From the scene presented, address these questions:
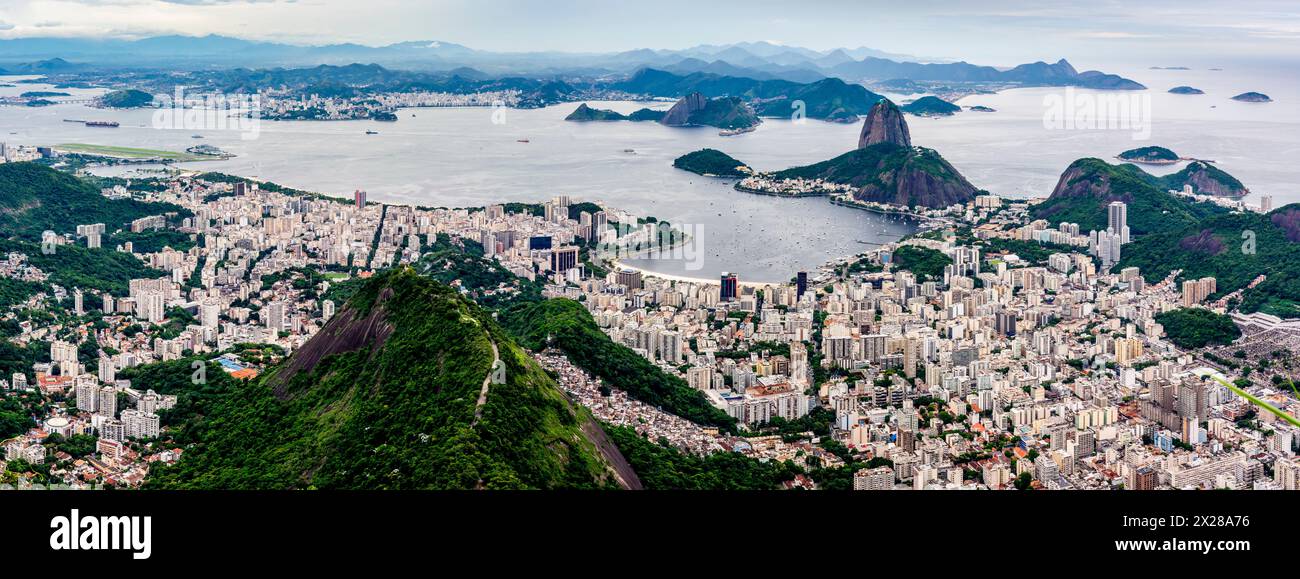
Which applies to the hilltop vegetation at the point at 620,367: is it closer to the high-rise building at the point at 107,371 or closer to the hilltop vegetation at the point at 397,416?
the hilltop vegetation at the point at 397,416

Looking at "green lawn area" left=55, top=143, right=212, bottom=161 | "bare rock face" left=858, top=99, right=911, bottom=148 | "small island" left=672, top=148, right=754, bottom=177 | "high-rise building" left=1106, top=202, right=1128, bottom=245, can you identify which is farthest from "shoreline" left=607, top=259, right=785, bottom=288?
"green lawn area" left=55, top=143, right=212, bottom=161

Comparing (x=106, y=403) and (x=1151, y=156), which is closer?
(x=106, y=403)

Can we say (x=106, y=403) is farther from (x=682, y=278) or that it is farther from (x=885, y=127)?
(x=885, y=127)

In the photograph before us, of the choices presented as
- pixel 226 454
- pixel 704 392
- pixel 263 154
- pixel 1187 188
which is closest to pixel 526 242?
pixel 704 392

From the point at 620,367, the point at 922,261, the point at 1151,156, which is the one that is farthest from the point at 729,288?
the point at 1151,156

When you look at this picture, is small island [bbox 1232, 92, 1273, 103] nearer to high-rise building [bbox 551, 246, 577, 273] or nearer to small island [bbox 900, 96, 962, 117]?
small island [bbox 900, 96, 962, 117]

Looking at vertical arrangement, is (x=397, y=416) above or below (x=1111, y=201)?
below

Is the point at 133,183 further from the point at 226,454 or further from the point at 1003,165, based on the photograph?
the point at 1003,165
